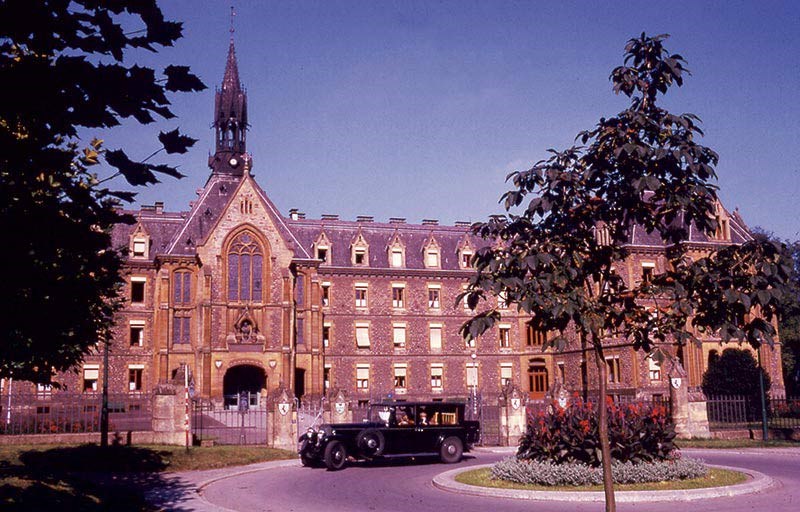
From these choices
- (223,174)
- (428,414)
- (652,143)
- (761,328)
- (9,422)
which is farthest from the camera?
(223,174)

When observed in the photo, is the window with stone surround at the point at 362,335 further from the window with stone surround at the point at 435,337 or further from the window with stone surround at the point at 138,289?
the window with stone surround at the point at 138,289

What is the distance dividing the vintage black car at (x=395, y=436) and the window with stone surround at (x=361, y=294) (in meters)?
33.6

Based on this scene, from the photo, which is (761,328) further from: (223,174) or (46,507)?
(223,174)

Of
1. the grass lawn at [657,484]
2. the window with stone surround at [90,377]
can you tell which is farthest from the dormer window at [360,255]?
the grass lawn at [657,484]

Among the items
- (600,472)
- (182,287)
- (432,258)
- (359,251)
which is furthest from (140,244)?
(600,472)

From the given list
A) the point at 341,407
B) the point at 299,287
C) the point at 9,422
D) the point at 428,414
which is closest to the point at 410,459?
the point at 428,414

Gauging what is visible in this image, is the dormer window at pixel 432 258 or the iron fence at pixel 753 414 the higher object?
the dormer window at pixel 432 258

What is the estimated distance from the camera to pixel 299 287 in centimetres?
5412

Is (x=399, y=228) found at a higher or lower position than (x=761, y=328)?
higher

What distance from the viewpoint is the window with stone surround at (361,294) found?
58656 mm

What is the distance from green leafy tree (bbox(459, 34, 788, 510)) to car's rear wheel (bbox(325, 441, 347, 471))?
13.9 metres

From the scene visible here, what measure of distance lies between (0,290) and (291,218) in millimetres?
58201

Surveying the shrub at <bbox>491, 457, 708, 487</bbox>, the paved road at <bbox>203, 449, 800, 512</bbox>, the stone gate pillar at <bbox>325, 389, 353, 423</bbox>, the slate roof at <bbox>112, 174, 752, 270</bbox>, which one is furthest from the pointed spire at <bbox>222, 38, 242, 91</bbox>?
the shrub at <bbox>491, 457, 708, 487</bbox>

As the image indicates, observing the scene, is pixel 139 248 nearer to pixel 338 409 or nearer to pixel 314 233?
pixel 314 233
